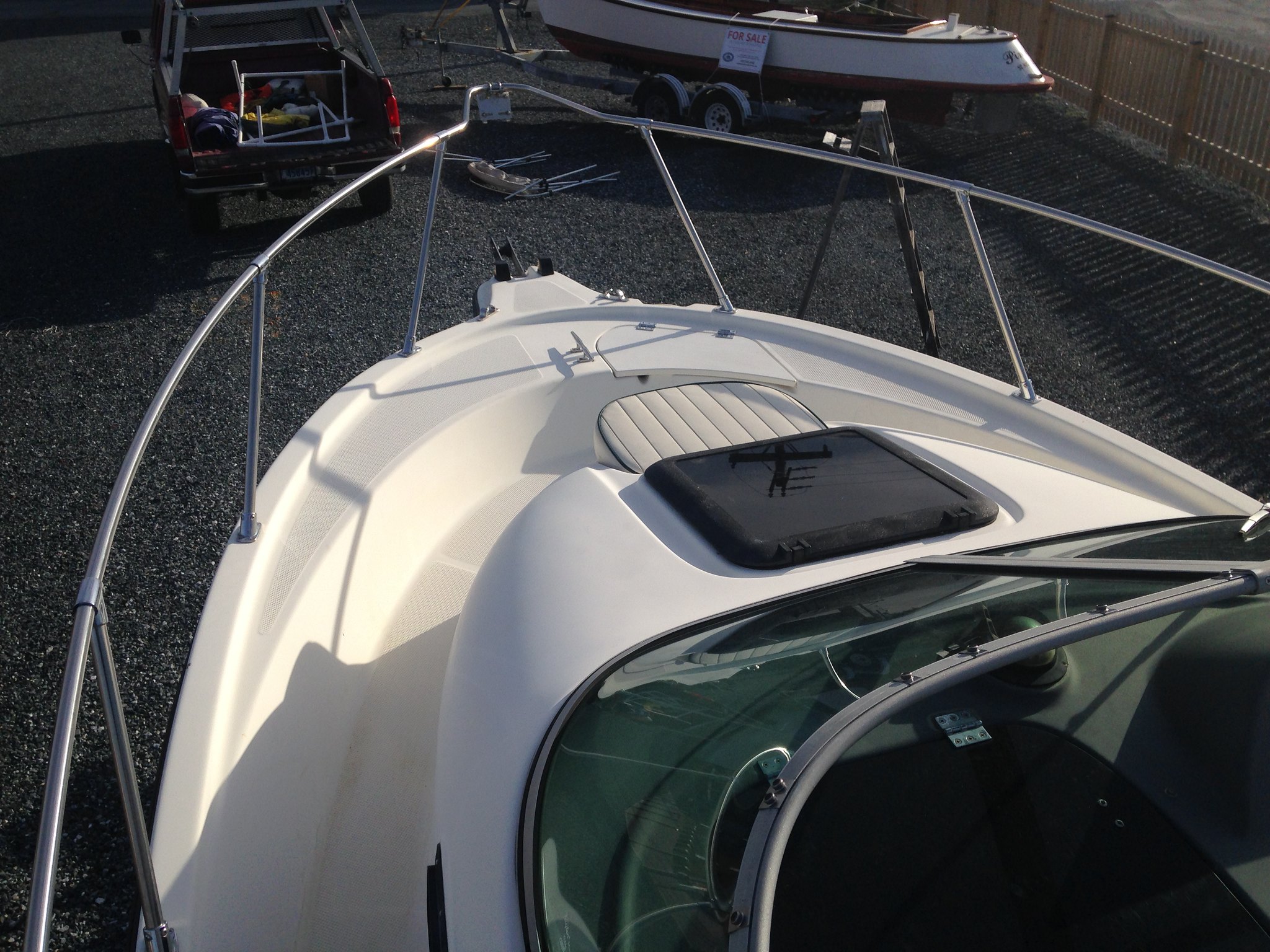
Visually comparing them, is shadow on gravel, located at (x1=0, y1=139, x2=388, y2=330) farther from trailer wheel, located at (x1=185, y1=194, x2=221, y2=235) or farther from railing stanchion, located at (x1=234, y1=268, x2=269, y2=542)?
railing stanchion, located at (x1=234, y1=268, x2=269, y2=542)

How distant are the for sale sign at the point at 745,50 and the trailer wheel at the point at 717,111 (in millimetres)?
314

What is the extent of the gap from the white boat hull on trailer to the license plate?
12.2 feet

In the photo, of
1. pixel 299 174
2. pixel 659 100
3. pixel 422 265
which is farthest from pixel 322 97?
pixel 422 265

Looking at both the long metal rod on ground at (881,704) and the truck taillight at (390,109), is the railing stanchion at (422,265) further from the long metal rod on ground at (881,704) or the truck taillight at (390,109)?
the truck taillight at (390,109)

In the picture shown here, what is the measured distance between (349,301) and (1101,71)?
→ 22.5ft

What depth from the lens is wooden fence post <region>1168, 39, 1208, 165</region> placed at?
6.93 meters

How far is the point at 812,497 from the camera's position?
5.87 feet

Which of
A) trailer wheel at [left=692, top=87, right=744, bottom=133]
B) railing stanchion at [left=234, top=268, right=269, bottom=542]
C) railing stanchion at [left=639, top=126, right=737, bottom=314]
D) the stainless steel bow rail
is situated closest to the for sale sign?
trailer wheel at [left=692, top=87, right=744, bottom=133]

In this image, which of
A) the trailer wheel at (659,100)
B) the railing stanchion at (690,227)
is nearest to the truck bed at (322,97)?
the trailer wheel at (659,100)

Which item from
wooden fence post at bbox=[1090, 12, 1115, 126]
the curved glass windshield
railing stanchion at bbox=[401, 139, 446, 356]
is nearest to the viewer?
the curved glass windshield

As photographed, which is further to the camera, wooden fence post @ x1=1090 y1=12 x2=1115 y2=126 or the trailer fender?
wooden fence post @ x1=1090 y1=12 x2=1115 y2=126

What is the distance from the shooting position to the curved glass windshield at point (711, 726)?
3.63 feet

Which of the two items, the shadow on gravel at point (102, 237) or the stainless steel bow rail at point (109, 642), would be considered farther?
the shadow on gravel at point (102, 237)

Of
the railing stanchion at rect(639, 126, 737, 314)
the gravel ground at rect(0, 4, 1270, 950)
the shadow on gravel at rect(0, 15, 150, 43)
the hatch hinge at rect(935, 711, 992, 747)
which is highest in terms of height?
the shadow on gravel at rect(0, 15, 150, 43)
